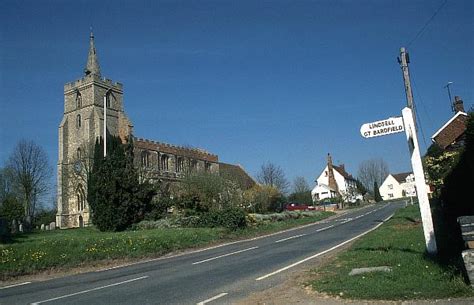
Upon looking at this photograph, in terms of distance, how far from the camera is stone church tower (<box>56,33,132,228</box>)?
6272cm

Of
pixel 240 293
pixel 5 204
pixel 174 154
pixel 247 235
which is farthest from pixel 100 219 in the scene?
pixel 174 154

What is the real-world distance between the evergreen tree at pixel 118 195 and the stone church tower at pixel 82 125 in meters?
24.2

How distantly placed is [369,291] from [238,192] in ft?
121

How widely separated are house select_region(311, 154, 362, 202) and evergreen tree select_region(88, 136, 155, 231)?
5136cm

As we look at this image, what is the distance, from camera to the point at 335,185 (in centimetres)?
9769

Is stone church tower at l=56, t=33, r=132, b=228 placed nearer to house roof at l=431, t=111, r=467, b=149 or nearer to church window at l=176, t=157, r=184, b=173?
church window at l=176, t=157, r=184, b=173

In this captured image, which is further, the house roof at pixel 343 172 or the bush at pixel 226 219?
the house roof at pixel 343 172

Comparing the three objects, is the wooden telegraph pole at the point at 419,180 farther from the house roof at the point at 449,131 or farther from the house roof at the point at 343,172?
the house roof at the point at 343,172

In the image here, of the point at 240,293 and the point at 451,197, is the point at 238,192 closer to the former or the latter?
the point at 451,197

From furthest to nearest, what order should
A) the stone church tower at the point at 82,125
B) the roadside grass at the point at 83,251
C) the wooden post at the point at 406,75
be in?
the stone church tower at the point at 82,125, the roadside grass at the point at 83,251, the wooden post at the point at 406,75

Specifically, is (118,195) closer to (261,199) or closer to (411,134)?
(261,199)

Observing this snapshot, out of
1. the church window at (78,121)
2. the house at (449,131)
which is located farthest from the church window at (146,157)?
the house at (449,131)

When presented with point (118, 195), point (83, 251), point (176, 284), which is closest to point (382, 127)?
point (176, 284)

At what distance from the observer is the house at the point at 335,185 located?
8685 cm
